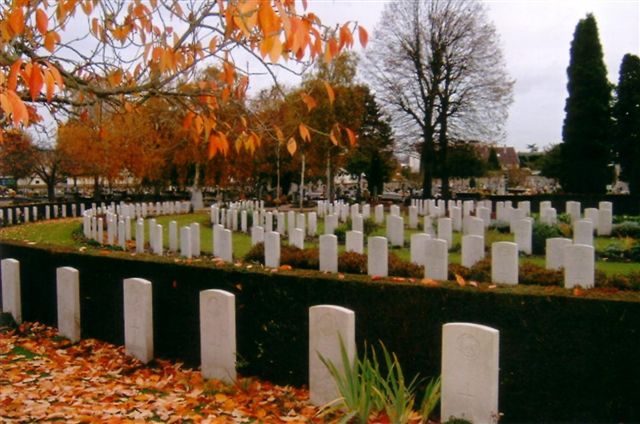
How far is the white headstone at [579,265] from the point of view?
8547 mm

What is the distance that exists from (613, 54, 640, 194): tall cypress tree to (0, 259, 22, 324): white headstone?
3770 centimetres

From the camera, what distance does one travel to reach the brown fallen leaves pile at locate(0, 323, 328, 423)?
542 cm

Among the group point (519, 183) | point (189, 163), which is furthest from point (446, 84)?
point (519, 183)

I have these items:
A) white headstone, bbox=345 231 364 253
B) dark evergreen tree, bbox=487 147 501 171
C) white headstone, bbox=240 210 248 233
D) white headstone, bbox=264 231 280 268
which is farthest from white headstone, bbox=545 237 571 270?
dark evergreen tree, bbox=487 147 501 171

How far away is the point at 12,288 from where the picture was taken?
32.1ft

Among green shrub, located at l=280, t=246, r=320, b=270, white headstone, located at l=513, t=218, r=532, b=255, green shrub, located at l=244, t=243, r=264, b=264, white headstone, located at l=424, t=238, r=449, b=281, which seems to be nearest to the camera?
white headstone, located at l=424, t=238, r=449, b=281

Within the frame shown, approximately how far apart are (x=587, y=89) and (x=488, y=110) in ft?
23.4

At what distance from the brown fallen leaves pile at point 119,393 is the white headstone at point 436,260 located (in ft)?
11.8

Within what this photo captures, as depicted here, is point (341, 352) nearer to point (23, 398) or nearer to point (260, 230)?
point (23, 398)

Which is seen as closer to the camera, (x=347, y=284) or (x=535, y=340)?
(x=535, y=340)

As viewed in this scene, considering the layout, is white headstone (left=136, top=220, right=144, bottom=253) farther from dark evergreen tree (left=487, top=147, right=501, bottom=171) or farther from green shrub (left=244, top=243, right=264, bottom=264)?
dark evergreen tree (left=487, top=147, right=501, bottom=171)

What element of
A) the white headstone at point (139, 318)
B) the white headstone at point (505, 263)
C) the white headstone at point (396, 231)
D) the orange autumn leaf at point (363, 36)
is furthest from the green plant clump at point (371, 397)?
the white headstone at point (396, 231)

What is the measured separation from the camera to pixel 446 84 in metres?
37.8

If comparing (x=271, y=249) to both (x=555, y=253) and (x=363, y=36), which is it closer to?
(x=555, y=253)
